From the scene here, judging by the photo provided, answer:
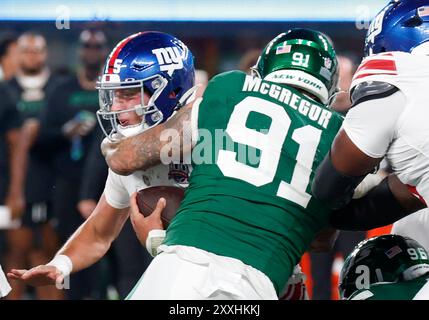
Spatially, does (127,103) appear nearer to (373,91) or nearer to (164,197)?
(164,197)

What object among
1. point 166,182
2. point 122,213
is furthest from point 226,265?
point 122,213

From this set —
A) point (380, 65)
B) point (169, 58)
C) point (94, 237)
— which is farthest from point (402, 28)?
point (94, 237)

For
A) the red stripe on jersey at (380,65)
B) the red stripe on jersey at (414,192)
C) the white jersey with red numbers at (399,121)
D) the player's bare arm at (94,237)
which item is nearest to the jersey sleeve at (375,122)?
the white jersey with red numbers at (399,121)

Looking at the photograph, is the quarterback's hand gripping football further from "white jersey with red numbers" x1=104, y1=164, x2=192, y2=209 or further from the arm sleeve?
the arm sleeve

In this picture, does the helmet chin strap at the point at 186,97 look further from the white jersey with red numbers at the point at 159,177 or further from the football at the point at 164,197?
the football at the point at 164,197

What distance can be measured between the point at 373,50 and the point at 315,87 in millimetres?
239

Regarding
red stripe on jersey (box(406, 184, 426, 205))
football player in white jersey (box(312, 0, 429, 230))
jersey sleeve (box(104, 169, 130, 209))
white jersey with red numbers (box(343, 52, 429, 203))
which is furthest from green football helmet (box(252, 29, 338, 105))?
jersey sleeve (box(104, 169, 130, 209))

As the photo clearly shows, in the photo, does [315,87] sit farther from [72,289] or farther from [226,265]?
[72,289]

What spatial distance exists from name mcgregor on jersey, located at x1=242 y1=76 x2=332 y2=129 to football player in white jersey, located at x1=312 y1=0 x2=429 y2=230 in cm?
16

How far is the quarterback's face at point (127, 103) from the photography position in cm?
Answer: 364

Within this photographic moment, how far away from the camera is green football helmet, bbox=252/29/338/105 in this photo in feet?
11.0

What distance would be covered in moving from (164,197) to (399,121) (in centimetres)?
94
